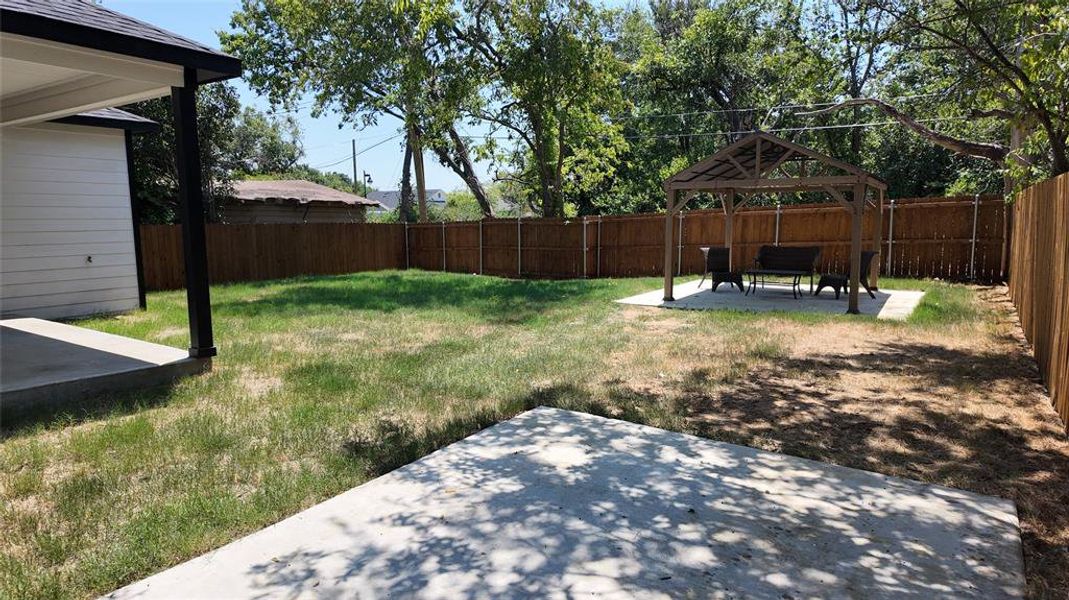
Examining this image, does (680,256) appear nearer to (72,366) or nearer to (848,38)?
(848,38)

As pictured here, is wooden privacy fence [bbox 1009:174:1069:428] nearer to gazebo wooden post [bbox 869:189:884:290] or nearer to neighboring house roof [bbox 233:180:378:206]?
gazebo wooden post [bbox 869:189:884:290]

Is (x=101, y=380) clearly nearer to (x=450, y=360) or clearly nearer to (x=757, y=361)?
→ (x=450, y=360)

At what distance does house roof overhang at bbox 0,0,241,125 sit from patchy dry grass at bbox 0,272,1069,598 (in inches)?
109

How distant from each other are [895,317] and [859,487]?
639 centimetres

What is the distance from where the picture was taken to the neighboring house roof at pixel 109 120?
9.19 m

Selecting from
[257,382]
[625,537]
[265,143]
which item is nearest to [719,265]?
[257,382]

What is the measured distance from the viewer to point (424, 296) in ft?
41.4

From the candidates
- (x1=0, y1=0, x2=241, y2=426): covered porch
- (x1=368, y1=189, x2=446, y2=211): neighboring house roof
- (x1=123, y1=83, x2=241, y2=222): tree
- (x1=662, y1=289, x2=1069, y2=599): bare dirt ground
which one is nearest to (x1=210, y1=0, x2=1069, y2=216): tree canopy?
(x1=123, y1=83, x2=241, y2=222): tree

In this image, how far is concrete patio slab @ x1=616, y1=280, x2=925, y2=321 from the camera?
9.70 m

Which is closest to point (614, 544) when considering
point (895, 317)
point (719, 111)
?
point (895, 317)

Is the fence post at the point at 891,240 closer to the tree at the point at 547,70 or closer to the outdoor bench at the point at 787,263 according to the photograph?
the outdoor bench at the point at 787,263

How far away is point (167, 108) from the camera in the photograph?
1692cm

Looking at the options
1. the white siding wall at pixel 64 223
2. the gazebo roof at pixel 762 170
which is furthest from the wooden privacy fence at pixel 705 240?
the white siding wall at pixel 64 223

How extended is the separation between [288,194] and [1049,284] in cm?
2388
